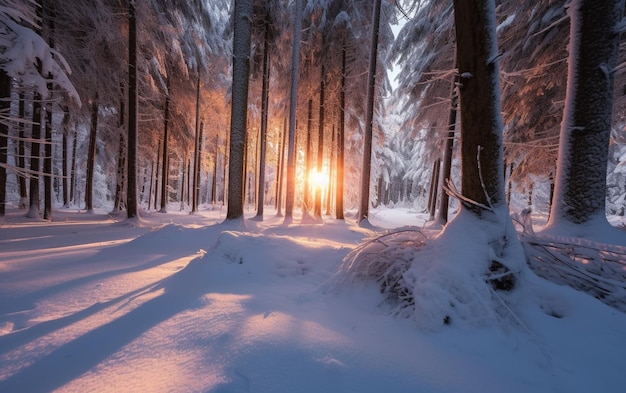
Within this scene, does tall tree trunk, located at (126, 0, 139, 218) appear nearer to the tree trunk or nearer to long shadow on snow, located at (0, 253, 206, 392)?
long shadow on snow, located at (0, 253, 206, 392)

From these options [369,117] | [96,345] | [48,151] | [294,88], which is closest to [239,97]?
[294,88]

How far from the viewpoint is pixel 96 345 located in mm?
1771

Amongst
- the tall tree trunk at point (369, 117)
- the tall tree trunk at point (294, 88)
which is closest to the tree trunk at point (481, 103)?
the tall tree trunk at point (369, 117)

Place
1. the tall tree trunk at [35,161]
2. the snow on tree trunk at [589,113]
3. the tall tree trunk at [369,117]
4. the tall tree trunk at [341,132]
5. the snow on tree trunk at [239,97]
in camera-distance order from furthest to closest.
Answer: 1. the tall tree trunk at [341,132]
2. the tall tree trunk at [369,117]
3. the tall tree trunk at [35,161]
4. the snow on tree trunk at [239,97]
5. the snow on tree trunk at [589,113]

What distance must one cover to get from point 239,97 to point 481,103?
21.7 ft

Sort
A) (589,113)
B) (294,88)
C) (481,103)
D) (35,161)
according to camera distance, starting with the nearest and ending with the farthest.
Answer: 1. (481,103)
2. (589,113)
3. (35,161)
4. (294,88)

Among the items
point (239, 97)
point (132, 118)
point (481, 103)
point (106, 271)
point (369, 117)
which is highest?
point (369, 117)

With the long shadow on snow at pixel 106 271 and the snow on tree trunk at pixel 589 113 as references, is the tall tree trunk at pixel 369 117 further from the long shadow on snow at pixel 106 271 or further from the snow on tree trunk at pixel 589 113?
the long shadow on snow at pixel 106 271

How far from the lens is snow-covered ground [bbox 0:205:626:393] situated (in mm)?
1398

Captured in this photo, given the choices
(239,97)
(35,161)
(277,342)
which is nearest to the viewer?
(277,342)

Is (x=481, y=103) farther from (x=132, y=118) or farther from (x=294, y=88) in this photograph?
(x=132, y=118)

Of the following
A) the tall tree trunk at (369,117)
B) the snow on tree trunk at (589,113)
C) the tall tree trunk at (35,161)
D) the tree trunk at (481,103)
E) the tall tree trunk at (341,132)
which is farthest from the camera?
the tall tree trunk at (341,132)

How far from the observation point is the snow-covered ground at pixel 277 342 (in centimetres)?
140

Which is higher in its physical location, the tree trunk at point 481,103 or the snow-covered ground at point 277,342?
the tree trunk at point 481,103
